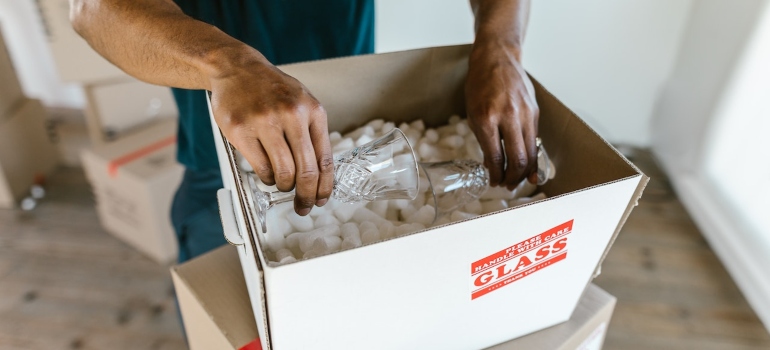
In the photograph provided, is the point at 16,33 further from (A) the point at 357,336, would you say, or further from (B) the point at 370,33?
(A) the point at 357,336

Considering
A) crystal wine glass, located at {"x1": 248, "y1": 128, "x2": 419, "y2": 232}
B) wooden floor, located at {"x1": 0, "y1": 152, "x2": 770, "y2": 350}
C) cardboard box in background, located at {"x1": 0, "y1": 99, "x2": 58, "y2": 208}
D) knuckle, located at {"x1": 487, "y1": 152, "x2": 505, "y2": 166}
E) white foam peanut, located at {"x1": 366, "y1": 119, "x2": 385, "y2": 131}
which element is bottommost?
wooden floor, located at {"x1": 0, "y1": 152, "x2": 770, "y2": 350}

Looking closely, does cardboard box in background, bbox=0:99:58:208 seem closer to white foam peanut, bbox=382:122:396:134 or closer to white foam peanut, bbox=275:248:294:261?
white foam peanut, bbox=382:122:396:134

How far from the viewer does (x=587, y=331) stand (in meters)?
0.73

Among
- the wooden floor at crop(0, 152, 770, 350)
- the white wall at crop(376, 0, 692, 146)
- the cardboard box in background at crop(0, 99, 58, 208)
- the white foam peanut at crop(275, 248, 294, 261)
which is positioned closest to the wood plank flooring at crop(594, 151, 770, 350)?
the wooden floor at crop(0, 152, 770, 350)

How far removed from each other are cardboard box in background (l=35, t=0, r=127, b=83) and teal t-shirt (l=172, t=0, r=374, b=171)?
0.73 m

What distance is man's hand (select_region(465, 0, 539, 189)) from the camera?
2.26ft

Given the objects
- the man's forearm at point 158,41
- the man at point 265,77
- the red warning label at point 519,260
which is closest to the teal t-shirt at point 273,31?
the man at point 265,77

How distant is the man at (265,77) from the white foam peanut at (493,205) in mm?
23

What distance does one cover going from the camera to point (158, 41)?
0.61m

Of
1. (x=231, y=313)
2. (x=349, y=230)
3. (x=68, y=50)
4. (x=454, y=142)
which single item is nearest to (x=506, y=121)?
(x=454, y=142)

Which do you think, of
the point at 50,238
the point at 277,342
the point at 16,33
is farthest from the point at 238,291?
the point at 16,33

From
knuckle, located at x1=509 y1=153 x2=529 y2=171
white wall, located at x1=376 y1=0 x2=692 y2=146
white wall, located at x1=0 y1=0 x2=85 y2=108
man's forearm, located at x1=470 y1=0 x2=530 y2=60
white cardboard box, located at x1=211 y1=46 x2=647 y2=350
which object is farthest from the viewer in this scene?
white wall, located at x1=0 y1=0 x2=85 y2=108

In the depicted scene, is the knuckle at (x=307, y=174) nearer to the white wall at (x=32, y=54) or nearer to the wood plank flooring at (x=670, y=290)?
the wood plank flooring at (x=670, y=290)

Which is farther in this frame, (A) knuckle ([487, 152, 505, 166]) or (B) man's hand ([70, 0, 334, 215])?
(A) knuckle ([487, 152, 505, 166])
